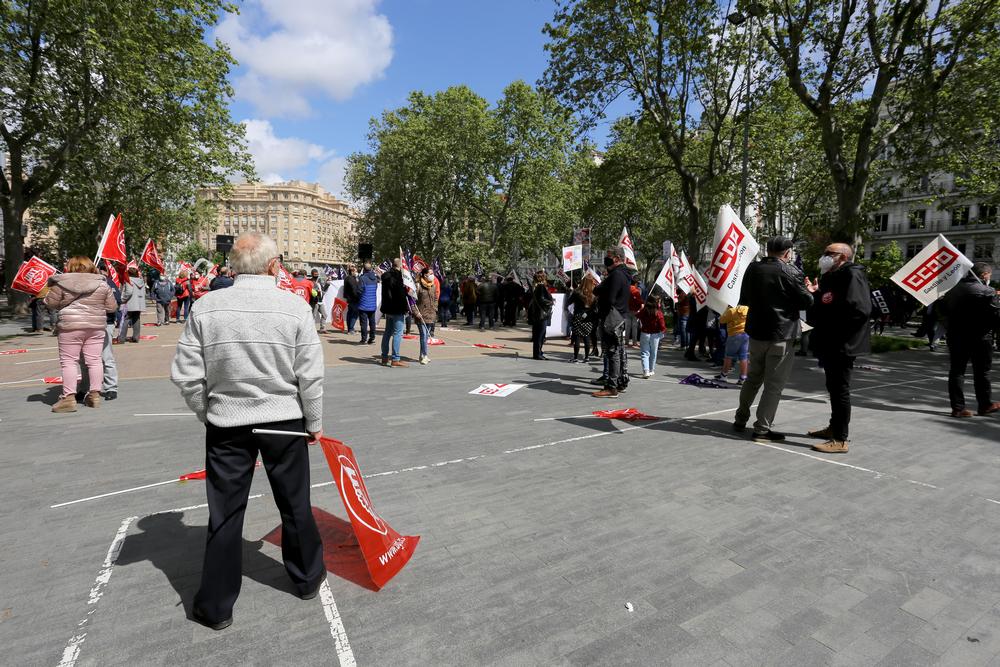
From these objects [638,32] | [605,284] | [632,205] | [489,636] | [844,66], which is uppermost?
[638,32]

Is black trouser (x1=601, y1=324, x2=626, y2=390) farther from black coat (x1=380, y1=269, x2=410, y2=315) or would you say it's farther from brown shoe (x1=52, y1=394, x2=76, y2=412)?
brown shoe (x1=52, y1=394, x2=76, y2=412)

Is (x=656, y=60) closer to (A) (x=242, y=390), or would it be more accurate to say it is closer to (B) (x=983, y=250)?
(A) (x=242, y=390)

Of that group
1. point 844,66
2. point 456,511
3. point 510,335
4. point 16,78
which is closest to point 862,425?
point 456,511

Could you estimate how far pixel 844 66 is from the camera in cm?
1570

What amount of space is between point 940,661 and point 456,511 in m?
2.66

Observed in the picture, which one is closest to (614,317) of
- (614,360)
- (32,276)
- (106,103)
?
(614,360)

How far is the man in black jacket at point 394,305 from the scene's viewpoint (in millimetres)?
10641

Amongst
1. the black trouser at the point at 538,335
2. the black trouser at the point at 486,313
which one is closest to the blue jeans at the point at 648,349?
the black trouser at the point at 538,335

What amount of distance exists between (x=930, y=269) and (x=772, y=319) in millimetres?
3765

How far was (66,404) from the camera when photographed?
22.2 ft

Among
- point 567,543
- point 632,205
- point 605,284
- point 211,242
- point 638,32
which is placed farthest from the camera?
point 211,242

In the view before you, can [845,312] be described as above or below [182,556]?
above

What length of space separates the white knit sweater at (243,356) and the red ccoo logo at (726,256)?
4674 millimetres

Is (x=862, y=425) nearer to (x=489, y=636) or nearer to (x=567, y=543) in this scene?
(x=567, y=543)
